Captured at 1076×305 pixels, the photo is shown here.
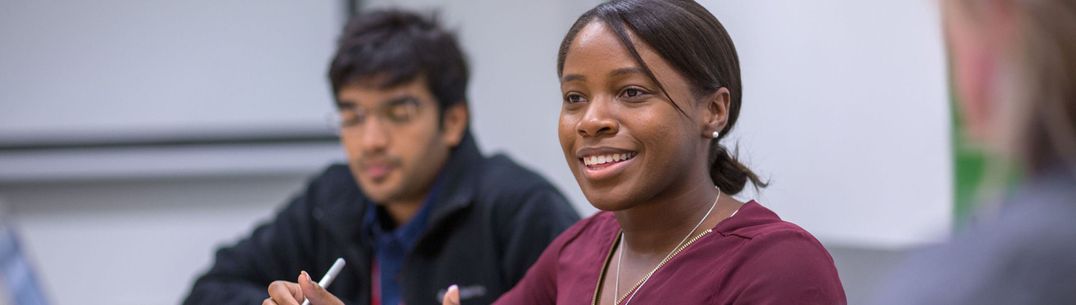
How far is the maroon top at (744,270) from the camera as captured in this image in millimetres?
999

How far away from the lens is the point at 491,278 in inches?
68.1

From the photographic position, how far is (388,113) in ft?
6.15

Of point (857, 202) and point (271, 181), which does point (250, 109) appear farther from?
point (857, 202)

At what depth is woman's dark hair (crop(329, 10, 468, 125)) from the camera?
1869mm

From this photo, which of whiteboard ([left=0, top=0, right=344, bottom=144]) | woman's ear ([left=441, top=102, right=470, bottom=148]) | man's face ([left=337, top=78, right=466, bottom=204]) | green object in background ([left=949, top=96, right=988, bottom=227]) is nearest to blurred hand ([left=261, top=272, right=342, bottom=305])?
man's face ([left=337, top=78, right=466, bottom=204])

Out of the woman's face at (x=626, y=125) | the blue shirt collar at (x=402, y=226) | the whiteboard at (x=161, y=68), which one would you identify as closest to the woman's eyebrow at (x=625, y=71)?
the woman's face at (x=626, y=125)

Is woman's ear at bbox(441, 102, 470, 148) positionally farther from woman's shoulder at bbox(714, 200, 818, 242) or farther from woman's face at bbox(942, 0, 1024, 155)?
woman's face at bbox(942, 0, 1024, 155)

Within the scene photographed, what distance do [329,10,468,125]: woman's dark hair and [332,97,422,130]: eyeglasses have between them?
3 centimetres

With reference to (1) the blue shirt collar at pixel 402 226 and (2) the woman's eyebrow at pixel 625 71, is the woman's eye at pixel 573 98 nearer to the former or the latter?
(2) the woman's eyebrow at pixel 625 71

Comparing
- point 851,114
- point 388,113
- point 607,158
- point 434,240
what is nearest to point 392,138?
point 388,113

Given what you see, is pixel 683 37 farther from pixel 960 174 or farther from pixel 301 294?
pixel 960 174

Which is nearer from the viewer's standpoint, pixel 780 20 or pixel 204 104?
pixel 780 20

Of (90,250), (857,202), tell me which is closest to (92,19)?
(90,250)

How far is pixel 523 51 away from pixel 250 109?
80cm
